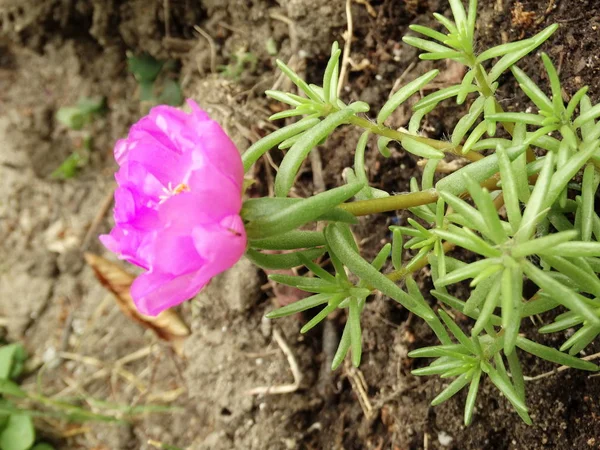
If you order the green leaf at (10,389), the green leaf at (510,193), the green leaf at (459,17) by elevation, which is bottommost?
the green leaf at (10,389)

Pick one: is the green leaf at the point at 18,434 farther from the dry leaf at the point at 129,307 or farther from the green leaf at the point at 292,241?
the green leaf at the point at 292,241

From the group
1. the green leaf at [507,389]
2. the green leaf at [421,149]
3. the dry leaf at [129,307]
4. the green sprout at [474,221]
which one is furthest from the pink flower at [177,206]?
the dry leaf at [129,307]

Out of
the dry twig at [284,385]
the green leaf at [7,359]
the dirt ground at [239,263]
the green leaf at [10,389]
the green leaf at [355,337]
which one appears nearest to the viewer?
the green leaf at [355,337]

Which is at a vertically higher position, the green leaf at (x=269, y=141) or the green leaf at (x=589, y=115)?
the green leaf at (x=589, y=115)

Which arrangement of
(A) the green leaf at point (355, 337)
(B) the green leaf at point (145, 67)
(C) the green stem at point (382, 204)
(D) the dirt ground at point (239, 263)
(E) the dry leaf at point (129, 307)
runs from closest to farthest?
1. (C) the green stem at point (382, 204)
2. (A) the green leaf at point (355, 337)
3. (D) the dirt ground at point (239, 263)
4. (E) the dry leaf at point (129, 307)
5. (B) the green leaf at point (145, 67)

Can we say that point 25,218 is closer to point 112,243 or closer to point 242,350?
point 242,350

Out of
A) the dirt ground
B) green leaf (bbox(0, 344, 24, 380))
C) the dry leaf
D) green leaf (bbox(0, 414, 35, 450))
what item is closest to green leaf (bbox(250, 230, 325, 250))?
the dirt ground

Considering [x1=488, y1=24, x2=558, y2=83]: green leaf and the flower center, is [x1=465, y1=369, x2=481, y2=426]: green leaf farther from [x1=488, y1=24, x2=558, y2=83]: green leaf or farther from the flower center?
the flower center

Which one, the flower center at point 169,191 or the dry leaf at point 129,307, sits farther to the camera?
the dry leaf at point 129,307
